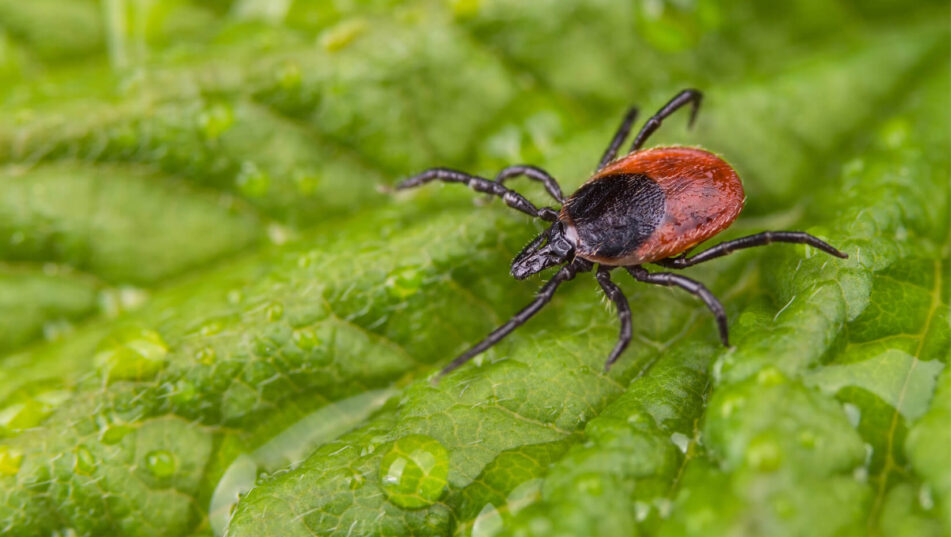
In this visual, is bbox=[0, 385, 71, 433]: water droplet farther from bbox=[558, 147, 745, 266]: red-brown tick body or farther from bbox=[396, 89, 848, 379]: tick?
bbox=[558, 147, 745, 266]: red-brown tick body

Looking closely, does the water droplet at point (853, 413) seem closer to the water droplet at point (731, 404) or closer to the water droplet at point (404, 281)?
the water droplet at point (731, 404)

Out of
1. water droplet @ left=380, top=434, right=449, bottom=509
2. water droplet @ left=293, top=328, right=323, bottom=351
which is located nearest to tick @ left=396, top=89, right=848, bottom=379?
water droplet @ left=380, top=434, right=449, bottom=509

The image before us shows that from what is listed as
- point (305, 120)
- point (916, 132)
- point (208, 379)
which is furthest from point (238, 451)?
point (916, 132)

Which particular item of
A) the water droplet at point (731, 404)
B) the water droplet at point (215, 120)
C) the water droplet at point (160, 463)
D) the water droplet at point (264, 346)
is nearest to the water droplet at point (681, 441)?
the water droplet at point (731, 404)

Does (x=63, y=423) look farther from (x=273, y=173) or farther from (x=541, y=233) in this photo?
(x=541, y=233)

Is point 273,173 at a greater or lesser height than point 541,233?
greater

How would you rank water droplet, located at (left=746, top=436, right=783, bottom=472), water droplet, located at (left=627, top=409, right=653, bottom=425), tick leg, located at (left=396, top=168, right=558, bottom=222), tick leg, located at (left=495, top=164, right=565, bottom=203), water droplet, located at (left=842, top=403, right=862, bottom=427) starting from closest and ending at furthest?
water droplet, located at (left=746, top=436, right=783, bottom=472)
water droplet, located at (left=842, top=403, right=862, bottom=427)
water droplet, located at (left=627, top=409, right=653, bottom=425)
tick leg, located at (left=396, top=168, right=558, bottom=222)
tick leg, located at (left=495, top=164, right=565, bottom=203)
